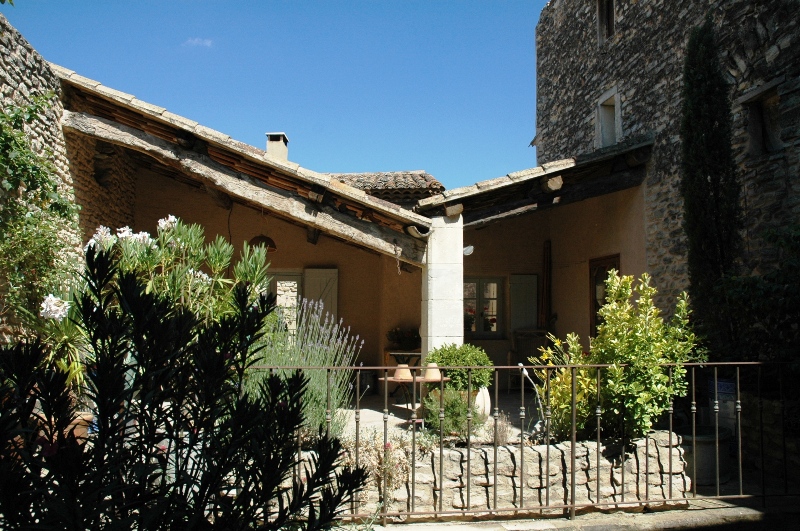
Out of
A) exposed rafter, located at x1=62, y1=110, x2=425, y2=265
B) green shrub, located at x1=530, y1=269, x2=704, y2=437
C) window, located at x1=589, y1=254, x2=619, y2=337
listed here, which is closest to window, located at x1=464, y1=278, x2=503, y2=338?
window, located at x1=589, y1=254, x2=619, y2=337

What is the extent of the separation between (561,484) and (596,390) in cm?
77

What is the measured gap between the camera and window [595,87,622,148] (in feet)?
29.5

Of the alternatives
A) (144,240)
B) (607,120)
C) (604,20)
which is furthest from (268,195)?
(604,20)

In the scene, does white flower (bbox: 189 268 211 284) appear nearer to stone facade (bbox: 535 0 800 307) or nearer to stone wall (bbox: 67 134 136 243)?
stone wall (bbox: 67 134 136 243)

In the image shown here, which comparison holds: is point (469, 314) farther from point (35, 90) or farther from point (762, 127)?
point (35, 90)

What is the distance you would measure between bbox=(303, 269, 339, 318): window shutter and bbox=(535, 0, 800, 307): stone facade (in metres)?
4.66

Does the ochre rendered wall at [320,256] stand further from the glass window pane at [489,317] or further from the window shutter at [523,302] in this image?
the window shutter at [523,302]

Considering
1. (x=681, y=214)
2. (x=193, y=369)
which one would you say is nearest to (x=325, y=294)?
(x=681, y=214)

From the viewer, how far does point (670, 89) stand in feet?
24.7

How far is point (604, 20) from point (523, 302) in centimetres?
473

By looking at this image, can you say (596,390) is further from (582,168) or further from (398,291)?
(398,291)

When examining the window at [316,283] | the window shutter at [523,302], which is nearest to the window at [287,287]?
the window at [316,283]

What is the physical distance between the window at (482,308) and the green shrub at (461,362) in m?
3.88

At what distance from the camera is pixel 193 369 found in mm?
1494
